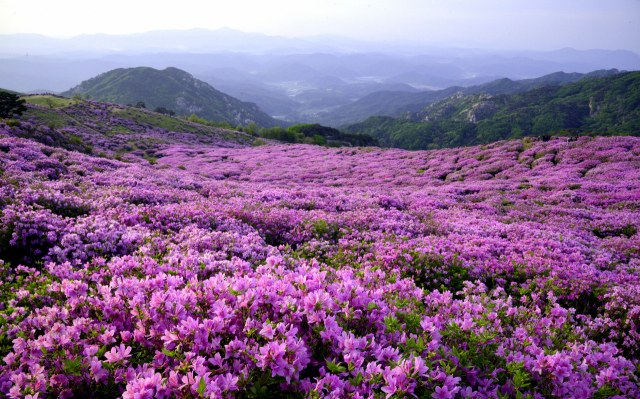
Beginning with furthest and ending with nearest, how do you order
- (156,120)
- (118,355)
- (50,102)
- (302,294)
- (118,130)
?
(156,120)
(50,102)
(118,130)
(302,294)
(118,355)

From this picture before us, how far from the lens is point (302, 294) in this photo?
12.8 ft

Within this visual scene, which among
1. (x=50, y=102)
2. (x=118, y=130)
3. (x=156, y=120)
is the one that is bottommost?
(x=118, y=130)

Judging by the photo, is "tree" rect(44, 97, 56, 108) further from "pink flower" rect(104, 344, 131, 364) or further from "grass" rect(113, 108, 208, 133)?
"pink flower" rect(104, 344, 131, 364)

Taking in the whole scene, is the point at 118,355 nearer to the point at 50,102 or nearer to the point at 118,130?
the point at 118,130

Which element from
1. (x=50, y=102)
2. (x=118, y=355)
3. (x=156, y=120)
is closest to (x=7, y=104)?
(x=50, y=102)

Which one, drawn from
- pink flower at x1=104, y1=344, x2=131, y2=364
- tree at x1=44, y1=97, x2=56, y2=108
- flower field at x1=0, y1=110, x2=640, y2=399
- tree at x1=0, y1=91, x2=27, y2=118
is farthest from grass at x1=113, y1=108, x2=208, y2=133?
pink flower at x1=104, y1=344, x2=131, y2=364

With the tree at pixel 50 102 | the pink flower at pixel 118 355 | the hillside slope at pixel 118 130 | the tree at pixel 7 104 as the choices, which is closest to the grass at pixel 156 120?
the hillside slope at pixel 118 130

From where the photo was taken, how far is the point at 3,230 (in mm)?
6746

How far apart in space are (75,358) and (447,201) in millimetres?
17591

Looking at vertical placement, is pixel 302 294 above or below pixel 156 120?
below

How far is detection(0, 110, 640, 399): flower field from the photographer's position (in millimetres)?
2805

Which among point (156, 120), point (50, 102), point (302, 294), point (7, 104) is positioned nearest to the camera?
point (302, 294)

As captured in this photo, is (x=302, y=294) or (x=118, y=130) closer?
(x=302, y=294)

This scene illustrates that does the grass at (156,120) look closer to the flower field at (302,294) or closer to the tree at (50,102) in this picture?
the tree at (50,102)
